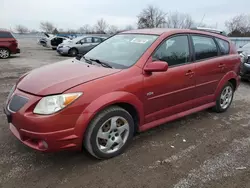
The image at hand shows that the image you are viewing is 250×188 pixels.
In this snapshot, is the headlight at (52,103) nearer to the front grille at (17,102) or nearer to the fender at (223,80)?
the front grille at (17,102)

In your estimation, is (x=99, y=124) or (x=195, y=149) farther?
(x=195, y=149)

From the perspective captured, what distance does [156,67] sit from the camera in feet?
10.3

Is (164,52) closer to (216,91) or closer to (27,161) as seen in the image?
(216,91)

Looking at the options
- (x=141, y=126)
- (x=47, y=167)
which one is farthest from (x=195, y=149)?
(x=47, y=167)

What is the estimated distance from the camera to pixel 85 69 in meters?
3.17

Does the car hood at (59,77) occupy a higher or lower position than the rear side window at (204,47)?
lower

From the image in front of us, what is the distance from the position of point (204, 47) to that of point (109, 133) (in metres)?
2.43

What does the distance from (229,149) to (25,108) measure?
280 cm

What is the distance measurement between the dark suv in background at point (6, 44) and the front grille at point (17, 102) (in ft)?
40.2

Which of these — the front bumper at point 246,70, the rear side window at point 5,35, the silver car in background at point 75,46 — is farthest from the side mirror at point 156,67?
the silver car in background at point 75,46

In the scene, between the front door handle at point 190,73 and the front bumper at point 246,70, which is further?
the front bumper at point 246,70

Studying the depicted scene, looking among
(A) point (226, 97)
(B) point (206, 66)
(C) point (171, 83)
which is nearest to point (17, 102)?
(C) point (171, 83)

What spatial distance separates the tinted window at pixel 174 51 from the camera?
3514mm

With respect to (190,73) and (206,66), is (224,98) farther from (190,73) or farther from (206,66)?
(190,73)
